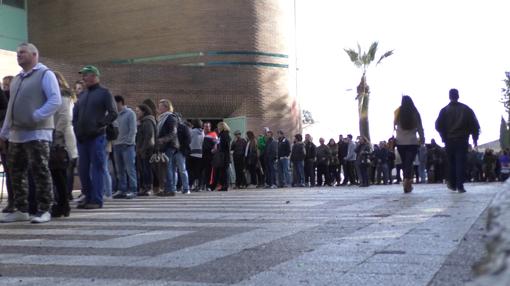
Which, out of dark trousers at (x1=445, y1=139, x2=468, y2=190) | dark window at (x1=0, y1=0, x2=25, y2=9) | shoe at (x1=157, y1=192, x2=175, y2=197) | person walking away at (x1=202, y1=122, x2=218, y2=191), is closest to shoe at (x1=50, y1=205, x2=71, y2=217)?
shoe at (x1=157, y1=192, x2=175, y2=197)

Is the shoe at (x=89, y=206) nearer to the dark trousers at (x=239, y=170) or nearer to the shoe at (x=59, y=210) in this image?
the shoe at (x=59, y=210)

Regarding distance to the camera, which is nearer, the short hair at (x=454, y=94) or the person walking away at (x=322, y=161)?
the short hair at (x=454, y=94)

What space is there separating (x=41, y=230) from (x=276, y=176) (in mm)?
15359

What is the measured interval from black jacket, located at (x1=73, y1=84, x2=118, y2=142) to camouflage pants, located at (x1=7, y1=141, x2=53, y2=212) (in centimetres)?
181

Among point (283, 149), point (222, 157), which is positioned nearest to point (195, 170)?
point (222, 157)

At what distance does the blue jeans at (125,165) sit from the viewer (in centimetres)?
1173

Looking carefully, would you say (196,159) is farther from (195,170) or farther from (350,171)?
(350,171)

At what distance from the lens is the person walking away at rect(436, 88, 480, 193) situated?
11289mm

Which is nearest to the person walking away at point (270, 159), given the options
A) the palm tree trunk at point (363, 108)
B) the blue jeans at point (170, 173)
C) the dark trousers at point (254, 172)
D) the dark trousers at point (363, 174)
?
the dark trousers at point (254, 172)

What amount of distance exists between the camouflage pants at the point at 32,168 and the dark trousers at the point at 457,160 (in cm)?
726

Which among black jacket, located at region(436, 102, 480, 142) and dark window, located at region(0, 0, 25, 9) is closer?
black jacket, located at region(436, 102, 480, 142)

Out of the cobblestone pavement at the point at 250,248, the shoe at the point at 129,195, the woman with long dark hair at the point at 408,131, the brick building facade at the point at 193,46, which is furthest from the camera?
the brick building facade at the point at 193,46

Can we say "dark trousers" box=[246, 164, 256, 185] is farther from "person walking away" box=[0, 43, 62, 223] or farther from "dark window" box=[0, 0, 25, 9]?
"dark window" box=[0, 0, 25, 9]

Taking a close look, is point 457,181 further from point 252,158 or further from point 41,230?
point 252,158
